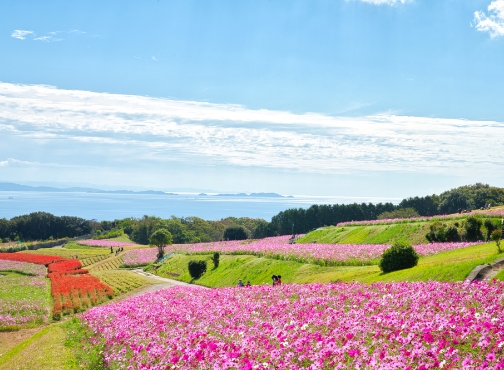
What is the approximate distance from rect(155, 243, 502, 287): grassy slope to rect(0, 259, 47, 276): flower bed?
15.8 m

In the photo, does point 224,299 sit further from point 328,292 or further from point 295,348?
point 295,348

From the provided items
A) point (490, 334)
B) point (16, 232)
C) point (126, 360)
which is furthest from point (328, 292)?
point (16, 232)

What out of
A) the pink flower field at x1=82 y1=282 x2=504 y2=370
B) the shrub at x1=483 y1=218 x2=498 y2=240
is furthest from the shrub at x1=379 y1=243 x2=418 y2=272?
the shrub at x1=483 y1=218 x2=498 y2=240

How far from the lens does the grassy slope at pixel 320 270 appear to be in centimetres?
2069

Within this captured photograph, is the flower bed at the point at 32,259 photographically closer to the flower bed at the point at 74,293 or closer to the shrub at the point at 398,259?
the flower bed at the point at 74,293

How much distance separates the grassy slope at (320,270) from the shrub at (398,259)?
73cm

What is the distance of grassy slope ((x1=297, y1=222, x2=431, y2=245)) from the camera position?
52.6 meters

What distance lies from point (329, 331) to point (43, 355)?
15131 millimetres

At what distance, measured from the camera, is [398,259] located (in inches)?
1110

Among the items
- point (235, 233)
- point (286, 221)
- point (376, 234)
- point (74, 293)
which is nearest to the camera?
point (74, 293)

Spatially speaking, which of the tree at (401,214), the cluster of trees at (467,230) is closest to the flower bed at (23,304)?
the cluster of trees at (467,230)

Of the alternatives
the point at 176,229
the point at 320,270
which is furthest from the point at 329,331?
the point at 176,229

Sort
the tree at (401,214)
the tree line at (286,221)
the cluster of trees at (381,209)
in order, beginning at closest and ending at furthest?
the tree at (401,214), the cluster of trees at (381,209), the tree line at (286,221)

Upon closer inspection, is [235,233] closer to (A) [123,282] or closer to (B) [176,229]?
(B) [176,229]
